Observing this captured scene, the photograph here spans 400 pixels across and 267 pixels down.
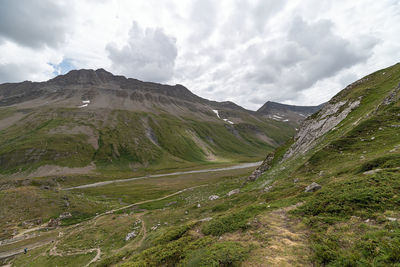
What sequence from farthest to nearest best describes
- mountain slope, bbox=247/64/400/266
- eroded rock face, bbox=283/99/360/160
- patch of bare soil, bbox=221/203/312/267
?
eroded rock face, bbox=283/99/360/160 → patch of bare soil, bbox=221/203/312/267 → mountain slope, bbox=247/64/400/266

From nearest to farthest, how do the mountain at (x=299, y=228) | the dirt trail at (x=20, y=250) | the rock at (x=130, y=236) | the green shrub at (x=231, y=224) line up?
the mountain at (x=299, y=228)
the green shrub at (x=231, y=224)
the rock at (x=130, y=236)
the dirt trail at (x=20, y=250)

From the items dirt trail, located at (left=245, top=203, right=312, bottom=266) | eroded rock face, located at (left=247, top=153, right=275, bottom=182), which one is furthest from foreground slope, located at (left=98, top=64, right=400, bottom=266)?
eroded rock face, located at (left=247, top=153, right=275, bottom=182)

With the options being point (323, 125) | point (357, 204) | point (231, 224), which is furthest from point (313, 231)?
point (323, 125)

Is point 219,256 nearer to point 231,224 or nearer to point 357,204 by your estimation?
point 231,224

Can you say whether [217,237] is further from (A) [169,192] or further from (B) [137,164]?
(B) [137,164]

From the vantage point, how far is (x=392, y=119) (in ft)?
92.5

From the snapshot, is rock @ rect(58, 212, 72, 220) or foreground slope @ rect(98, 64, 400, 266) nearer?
foreground slope @ rect(98, 64, 400, 266)

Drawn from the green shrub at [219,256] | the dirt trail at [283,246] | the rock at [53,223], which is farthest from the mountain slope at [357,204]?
the rock at [53,223]

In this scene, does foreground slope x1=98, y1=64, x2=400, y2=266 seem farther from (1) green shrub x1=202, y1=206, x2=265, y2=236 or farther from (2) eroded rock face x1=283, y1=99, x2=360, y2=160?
(2) eroded rock face x1=283, y1=99, x2=360, y2=160

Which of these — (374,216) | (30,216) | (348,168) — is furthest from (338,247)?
(30,216)

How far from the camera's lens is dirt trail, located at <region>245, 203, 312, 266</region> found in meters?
9.95

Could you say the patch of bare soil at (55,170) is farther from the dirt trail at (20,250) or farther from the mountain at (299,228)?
the dirt trail at (20,250)

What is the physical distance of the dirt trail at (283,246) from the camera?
9953mm

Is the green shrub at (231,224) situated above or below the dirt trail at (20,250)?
above
